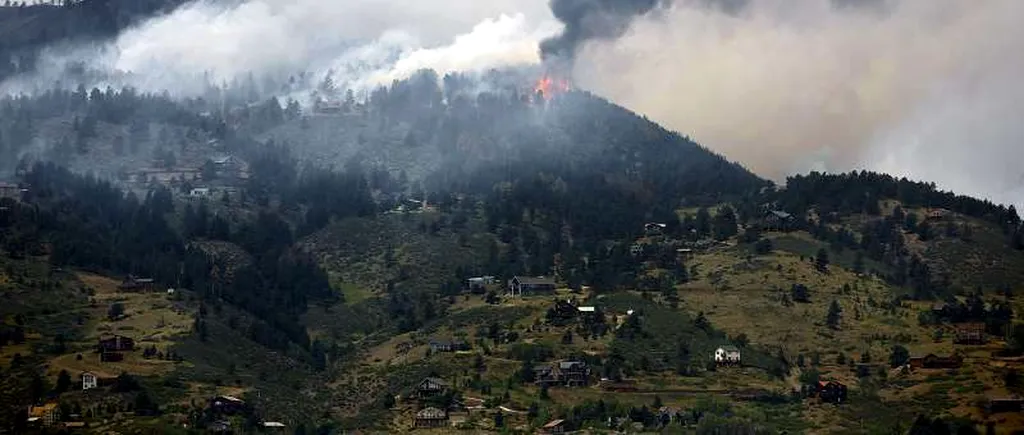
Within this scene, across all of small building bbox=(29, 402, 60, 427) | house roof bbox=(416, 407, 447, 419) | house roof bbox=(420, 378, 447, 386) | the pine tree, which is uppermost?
the pine tree

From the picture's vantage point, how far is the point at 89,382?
16838 centimetres

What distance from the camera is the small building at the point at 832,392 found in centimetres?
17238

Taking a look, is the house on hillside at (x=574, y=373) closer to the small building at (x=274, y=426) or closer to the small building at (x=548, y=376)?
the small building at (x=548, y=376)

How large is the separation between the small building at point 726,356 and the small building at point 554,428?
26.6 meters

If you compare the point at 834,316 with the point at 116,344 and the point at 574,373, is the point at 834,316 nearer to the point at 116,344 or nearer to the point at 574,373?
the point at 574,373

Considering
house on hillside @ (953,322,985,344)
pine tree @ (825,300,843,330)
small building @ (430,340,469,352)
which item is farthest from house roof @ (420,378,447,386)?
house on hillside @ (953,322,985,344)

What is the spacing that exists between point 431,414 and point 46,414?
116ft

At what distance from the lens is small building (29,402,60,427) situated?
15950cm

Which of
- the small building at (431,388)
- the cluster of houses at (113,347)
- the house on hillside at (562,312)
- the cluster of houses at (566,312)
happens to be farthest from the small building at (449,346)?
the cluster of houses at (113,347)

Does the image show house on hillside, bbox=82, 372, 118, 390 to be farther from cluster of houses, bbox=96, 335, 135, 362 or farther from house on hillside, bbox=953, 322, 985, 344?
house on hillside, bbox=953, 322, 985, 344

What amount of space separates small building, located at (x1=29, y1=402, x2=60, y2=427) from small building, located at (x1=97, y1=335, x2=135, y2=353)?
16.8 m

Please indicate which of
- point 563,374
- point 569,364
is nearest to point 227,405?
point 563,374

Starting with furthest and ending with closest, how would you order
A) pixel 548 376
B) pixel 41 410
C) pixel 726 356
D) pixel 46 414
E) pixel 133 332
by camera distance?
pixel 133 332 < pixel 726 356 < pixel 548 376 < pixel 41 410 < pixel 46 414

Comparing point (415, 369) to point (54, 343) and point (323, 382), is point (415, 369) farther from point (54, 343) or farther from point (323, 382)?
point (54, 343)
